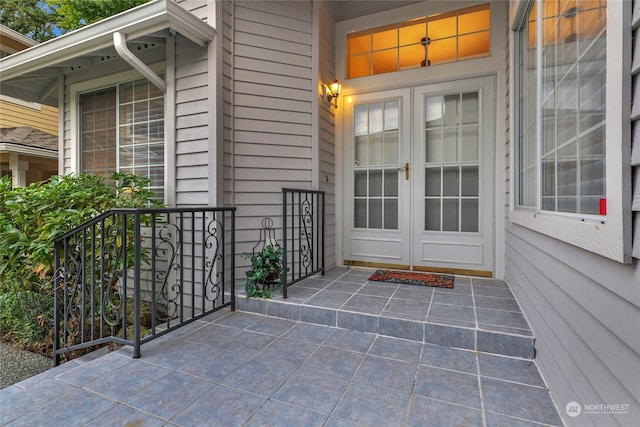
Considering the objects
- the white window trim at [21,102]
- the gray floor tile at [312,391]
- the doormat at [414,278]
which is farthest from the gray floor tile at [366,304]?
the white window trim at [21,102]

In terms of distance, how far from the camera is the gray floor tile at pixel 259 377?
1.56 metres

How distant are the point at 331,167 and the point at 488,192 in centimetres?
173

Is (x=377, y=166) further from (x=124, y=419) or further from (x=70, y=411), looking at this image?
(x=70, y=411)

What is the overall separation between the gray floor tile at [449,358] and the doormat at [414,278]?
39.1 inches

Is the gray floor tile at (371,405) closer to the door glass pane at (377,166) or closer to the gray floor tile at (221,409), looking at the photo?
the gray floor tile at (221,409)

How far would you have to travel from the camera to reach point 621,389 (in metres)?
0.88

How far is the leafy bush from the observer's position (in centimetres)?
256

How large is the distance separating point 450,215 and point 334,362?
224 cm

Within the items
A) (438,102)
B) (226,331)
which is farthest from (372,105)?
(226,331)

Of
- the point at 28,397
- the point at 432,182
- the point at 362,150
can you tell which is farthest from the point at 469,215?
the point at 28,397

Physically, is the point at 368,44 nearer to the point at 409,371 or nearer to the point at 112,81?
the point at 112,81

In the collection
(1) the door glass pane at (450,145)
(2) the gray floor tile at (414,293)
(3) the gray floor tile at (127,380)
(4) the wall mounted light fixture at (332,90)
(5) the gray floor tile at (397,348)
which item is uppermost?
(4) the wall mounted light fixture at (332,90)

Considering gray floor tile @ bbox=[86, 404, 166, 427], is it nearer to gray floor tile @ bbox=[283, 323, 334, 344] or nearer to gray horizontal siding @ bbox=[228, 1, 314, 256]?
gray floor tile @ bbox=[283, 323, 334, 344]

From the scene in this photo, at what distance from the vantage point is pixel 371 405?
4.68ft
